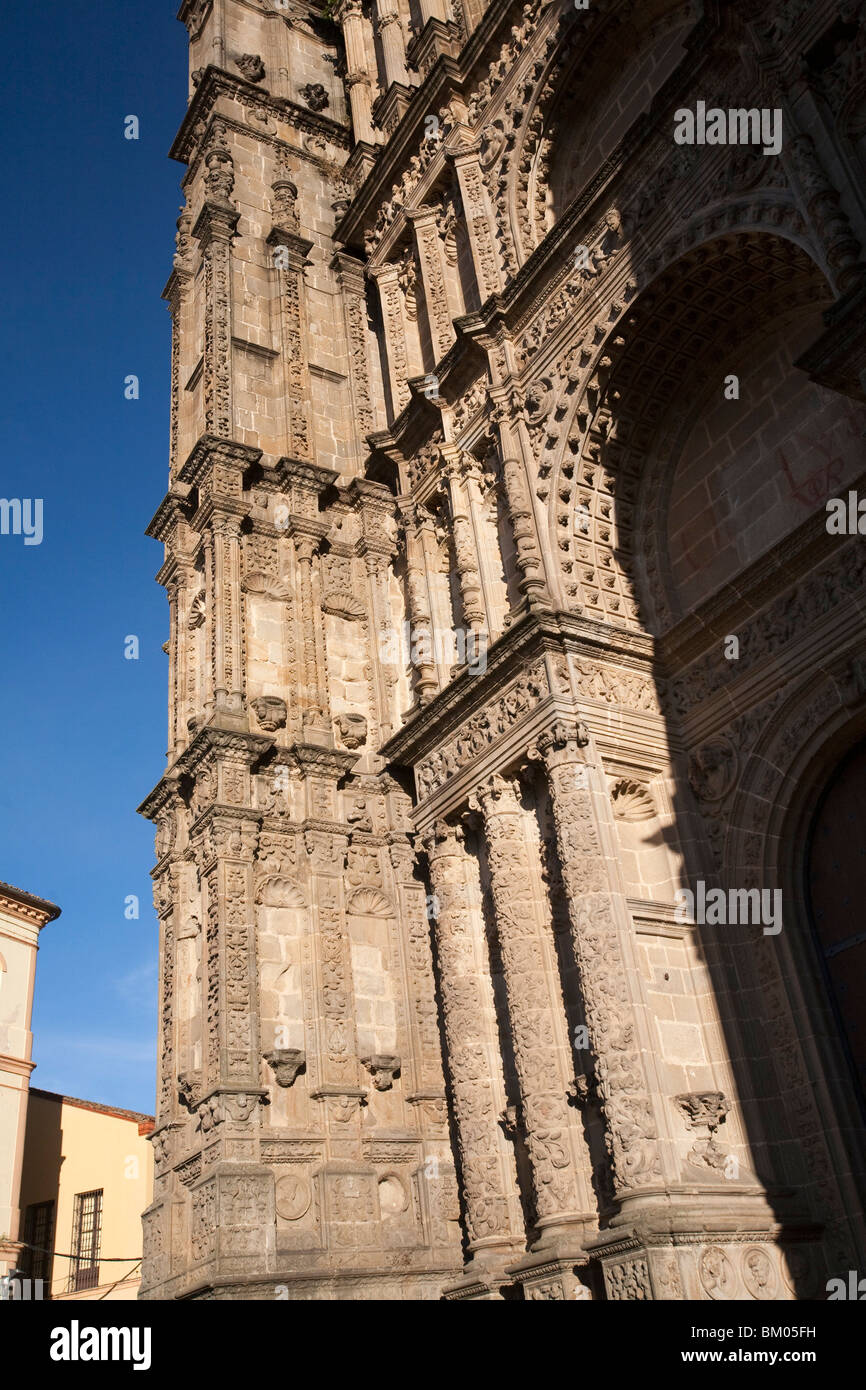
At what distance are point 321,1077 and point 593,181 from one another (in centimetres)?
985

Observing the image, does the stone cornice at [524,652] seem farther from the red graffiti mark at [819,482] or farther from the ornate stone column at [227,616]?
the ornate stone column at [227,616]

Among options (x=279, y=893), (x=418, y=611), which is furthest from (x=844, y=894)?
(x=418, y=611)

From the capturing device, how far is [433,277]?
53.7ft

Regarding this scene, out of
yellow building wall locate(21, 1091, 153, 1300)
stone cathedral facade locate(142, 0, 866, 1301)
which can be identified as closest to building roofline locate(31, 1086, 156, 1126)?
yellow building wall locate(21, 1091, 153, 1300)

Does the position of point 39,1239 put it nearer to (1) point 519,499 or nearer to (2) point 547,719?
(2) point 547,719

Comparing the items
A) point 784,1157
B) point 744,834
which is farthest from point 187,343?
point 784,1157

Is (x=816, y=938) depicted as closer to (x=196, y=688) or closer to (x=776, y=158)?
(x=776, y=158)

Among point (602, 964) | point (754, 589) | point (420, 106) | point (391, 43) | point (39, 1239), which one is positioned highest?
point (391, 43)

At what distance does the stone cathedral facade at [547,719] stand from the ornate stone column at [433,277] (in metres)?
0.06

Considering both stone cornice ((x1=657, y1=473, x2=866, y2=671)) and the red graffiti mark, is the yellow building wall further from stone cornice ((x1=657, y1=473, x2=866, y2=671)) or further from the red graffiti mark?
the red graffiti mark

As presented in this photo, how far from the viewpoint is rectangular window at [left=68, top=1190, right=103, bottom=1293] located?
24594 millimetres

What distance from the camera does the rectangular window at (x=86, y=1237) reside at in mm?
24594

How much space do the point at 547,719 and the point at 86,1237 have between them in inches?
748

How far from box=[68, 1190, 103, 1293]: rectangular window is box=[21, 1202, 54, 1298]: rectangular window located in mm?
515
